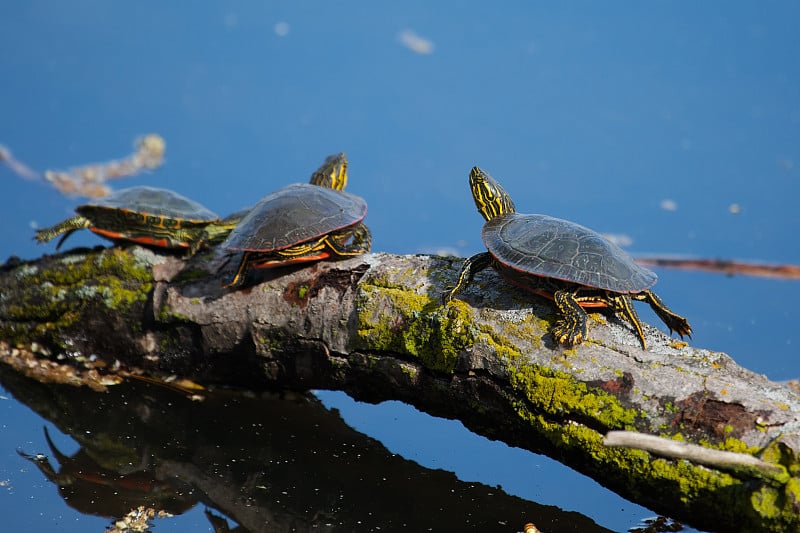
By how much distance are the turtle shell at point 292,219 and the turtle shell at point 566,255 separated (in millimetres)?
795

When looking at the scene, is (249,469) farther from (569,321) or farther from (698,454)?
(698,454)

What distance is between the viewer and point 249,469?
11.8ft

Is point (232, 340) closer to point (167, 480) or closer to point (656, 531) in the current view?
point (167, 480)

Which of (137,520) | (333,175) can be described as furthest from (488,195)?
(137,520)

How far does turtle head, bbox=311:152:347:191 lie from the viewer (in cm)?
459

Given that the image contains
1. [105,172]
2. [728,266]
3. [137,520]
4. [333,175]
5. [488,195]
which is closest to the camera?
[137,520]

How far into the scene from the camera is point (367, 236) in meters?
4.12

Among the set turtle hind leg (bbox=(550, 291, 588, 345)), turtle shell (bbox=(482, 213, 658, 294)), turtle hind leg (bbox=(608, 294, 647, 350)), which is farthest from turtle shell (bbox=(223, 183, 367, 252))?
turtle hind leg (bbox=(608, 294, 647, 350))

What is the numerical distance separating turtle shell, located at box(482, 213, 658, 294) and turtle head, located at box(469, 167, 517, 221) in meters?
0.25

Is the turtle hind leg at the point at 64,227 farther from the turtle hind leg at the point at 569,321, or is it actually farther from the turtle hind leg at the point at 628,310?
the turtle hind leg at the point at 628,310

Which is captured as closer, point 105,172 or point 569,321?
point 569,321

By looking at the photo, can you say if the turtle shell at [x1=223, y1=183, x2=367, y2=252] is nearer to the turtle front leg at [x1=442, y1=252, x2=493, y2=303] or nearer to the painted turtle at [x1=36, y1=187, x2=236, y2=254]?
the painted turtle at [x1=36, y1=187, x2=236, y2=254]

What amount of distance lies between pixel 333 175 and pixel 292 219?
85 centimetres

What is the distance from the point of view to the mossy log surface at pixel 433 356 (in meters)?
2.89
